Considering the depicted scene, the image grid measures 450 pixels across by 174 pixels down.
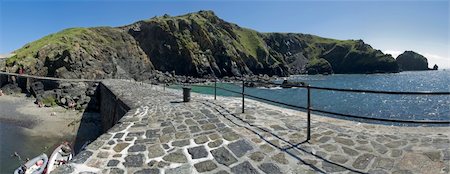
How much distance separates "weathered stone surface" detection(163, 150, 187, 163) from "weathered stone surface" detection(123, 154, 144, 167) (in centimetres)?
46

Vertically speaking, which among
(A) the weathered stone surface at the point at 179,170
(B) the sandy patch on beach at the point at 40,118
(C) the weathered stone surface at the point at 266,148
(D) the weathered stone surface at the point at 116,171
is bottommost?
(B) the sandy patch on beach at the point at 40,118

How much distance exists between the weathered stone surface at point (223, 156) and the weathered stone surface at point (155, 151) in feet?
3.51

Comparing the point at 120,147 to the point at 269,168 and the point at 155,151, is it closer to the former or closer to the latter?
the point at 155,151

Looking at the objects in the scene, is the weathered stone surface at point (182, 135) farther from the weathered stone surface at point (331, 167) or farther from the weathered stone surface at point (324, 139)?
the weathered stone surface at point (331, 167)

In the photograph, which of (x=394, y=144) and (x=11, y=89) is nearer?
(x=394, y=144)

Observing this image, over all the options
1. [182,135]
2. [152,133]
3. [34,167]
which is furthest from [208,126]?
[34,167]

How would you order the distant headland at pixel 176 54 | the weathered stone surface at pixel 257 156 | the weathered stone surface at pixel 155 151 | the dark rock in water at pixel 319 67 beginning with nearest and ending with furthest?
the weathered stone surface at pixel 257 156 → the weathered stone surface at pixel 155 151 → the distant headland at pixel 176 54 → the dark rock in water at pixel 319 67

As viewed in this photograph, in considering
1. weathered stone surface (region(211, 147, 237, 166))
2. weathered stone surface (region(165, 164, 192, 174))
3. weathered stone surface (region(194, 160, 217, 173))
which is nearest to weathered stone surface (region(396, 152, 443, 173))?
weathered stone surface (region(211, 147, 237, 166))

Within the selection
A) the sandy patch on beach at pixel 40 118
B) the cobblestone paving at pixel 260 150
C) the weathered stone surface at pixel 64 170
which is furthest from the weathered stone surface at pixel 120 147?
the sandy patch on beach at pixel 40 118

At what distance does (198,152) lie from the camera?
582 centimetres

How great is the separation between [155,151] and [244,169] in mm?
1983

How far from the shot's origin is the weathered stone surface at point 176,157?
17.9ft

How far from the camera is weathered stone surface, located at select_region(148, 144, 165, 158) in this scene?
5.68m

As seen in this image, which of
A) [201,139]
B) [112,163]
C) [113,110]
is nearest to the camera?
[112,163]
